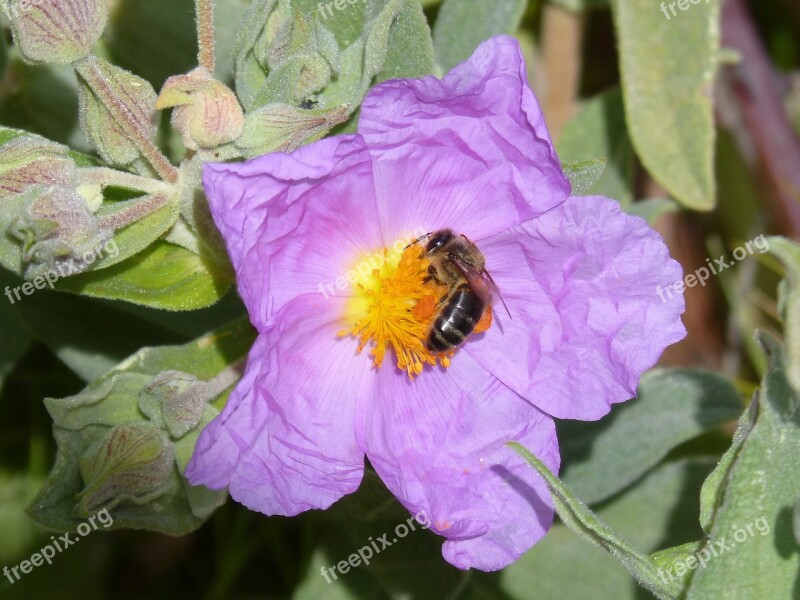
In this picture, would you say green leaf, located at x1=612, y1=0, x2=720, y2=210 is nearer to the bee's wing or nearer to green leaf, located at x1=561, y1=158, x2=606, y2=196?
green leaf, located at x1=561, y1=158, x2=606, y2=196

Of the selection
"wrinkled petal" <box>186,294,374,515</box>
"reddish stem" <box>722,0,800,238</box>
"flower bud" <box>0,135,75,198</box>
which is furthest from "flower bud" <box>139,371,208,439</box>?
"reddish stem" <box>722,0,800,238</box>

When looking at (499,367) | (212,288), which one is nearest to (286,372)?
(212,288)

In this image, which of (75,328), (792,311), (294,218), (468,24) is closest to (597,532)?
(792,311)

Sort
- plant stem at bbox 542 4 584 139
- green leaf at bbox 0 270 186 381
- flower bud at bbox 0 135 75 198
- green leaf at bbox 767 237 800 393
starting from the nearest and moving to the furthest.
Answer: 1. green leaf at bbox 767 237 800 393
2. flower bud at bbox 0 135 75 198
3. green leaf at bbox 0 270 186 381
4. plant stem at bbox 542 4 584 139

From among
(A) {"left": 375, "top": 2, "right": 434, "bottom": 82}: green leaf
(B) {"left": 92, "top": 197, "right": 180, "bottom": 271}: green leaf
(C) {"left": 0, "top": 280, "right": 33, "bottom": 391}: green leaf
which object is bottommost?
(C) {"left": 0, "top": 280, "right": 33, "bottom": 391}: green leaf

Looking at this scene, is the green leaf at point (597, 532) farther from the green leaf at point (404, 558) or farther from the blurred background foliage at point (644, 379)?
the green leaf at point (404, 558)

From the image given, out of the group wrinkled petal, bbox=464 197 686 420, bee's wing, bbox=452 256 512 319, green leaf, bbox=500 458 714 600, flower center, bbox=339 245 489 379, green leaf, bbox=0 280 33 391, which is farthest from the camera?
green leaf, bbox=500 458 714 600

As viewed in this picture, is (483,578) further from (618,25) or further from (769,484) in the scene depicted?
(618,25)
